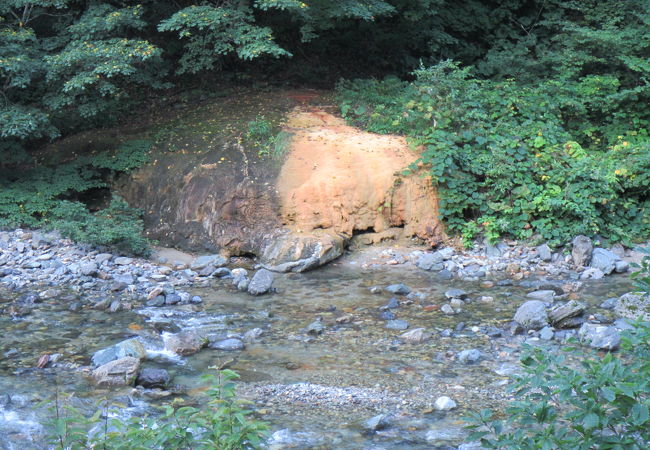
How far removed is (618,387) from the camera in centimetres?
247

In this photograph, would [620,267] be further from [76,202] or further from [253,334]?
[76,202]

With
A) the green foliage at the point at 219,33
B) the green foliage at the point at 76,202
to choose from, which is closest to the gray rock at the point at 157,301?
the green foliage at the point at 76,202

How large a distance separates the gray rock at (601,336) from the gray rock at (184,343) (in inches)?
142

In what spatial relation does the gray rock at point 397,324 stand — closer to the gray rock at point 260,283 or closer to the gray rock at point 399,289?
the gray rock at point 399,289

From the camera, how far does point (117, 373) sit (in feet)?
18.5

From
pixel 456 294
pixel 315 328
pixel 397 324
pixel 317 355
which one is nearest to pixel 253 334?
pixel 315 328

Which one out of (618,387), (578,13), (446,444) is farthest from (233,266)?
(578,13)

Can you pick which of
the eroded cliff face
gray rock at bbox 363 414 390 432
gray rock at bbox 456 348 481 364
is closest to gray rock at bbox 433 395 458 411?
gray rock at bbox 363 414 390 432

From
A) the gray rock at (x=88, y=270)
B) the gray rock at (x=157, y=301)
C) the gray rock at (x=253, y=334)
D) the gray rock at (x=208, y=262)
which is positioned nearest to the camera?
the gray rock at (x=253, y=334)

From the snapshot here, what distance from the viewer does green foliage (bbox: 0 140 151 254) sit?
9.67m

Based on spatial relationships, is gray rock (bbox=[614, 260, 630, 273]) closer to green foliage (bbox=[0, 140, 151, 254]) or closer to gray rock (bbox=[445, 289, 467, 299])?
gray rock (bbox=[445, 289, 467, 299])

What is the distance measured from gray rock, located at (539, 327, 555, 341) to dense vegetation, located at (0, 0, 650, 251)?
295cm

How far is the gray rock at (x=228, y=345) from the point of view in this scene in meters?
6.55

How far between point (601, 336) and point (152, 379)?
13.6ft
